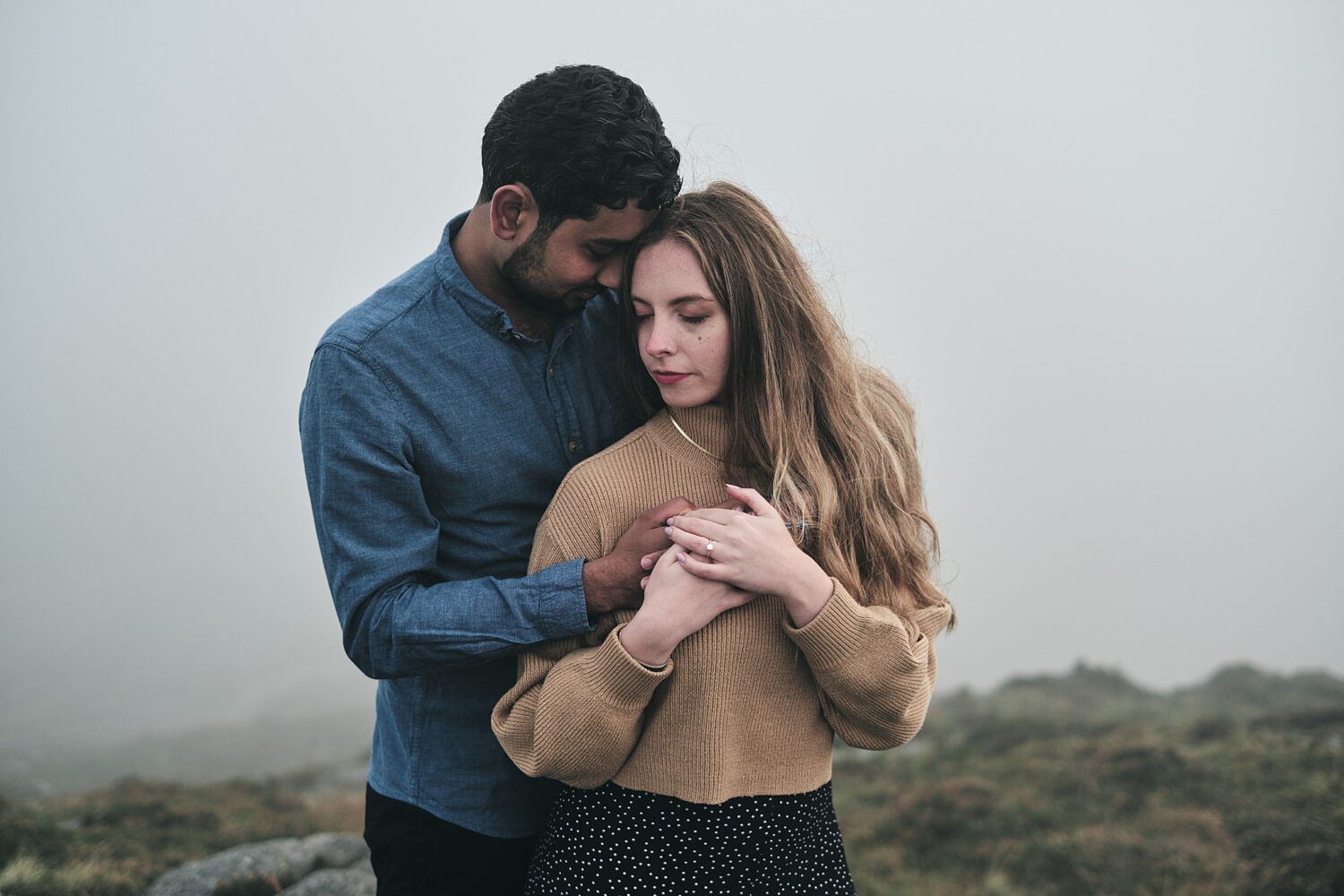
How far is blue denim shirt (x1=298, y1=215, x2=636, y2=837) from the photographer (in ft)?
6.49

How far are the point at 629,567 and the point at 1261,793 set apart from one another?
5.27m

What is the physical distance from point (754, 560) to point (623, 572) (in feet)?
0.86

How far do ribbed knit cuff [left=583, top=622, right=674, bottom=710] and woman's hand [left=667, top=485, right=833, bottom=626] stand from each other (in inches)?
4.4

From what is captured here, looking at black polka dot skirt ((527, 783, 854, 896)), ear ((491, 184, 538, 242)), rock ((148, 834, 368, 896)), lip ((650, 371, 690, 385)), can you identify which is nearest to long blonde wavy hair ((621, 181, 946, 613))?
lip ((650, 371, 690, 385))

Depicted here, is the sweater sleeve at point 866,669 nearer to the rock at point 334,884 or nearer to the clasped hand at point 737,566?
the clasped hand at point 737,566

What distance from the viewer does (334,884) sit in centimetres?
385

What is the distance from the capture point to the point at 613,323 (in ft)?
8.00

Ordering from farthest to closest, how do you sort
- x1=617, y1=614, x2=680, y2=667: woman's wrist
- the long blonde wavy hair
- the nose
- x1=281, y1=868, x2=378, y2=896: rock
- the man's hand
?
x1=281, y1=868, x2=378, y2=896: rock
the nose
the long blonde wavy hair
the man's hand
x1=617, y1=614, x2=680, y2=667: woman's wrist

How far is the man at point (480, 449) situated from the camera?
1.99 meters

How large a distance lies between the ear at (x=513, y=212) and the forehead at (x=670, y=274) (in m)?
0.26

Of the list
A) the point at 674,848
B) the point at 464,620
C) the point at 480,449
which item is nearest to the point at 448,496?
the point at 480,449

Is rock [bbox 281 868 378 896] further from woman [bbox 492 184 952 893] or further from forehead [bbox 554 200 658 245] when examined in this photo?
forehead [bbox 554 200 658 245]

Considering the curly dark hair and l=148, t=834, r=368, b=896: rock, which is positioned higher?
the curly dark hair

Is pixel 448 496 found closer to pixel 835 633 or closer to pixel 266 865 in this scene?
pixel 835 633
